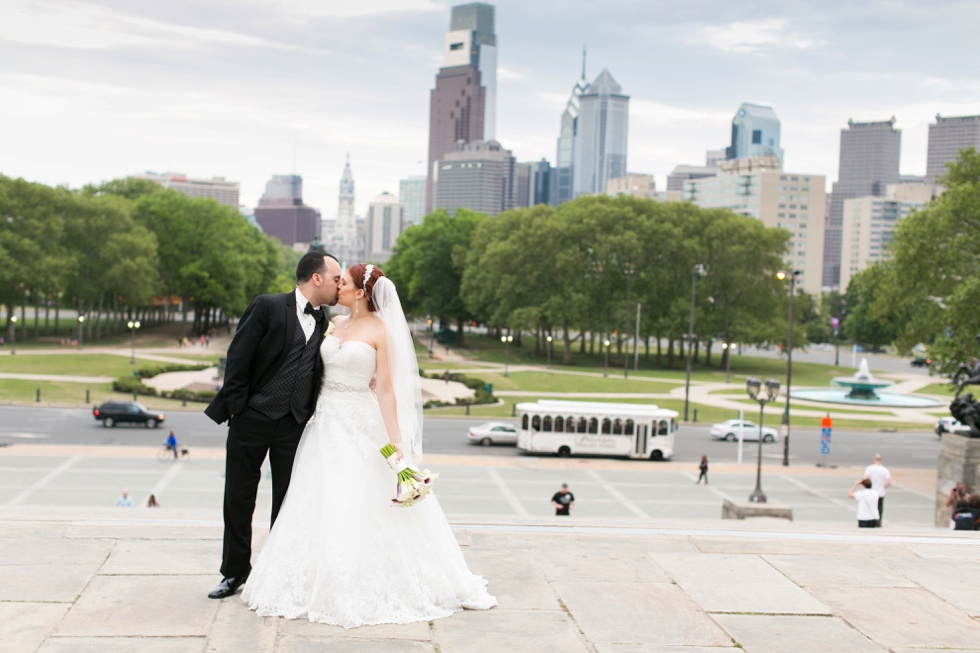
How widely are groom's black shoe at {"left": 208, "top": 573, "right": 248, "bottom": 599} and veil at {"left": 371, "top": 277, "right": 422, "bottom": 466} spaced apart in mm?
1385

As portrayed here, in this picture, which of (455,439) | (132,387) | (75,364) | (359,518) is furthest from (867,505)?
(75,364)

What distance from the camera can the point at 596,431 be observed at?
120ft

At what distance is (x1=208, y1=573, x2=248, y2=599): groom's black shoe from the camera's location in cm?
653

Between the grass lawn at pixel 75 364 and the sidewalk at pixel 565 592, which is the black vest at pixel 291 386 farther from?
the grass lawn at pixel 75 364

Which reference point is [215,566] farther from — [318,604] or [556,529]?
[556,529]

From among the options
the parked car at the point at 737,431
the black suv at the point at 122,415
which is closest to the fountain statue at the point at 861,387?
the parked car at the point at 737,431

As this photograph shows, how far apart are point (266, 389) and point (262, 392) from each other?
3cm

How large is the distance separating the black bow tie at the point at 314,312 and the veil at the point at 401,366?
1.28ft

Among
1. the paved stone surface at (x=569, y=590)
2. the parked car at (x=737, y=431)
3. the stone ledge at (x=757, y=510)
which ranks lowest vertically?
the parked car at (x=737, y=431)

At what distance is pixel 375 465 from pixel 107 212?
247ft

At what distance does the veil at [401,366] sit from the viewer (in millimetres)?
6676

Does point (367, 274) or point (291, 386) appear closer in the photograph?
point (291, 386)

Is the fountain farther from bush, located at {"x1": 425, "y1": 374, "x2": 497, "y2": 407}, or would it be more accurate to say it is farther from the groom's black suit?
the groom's black suit

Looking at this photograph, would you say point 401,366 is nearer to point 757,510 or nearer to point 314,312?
point 314,312
